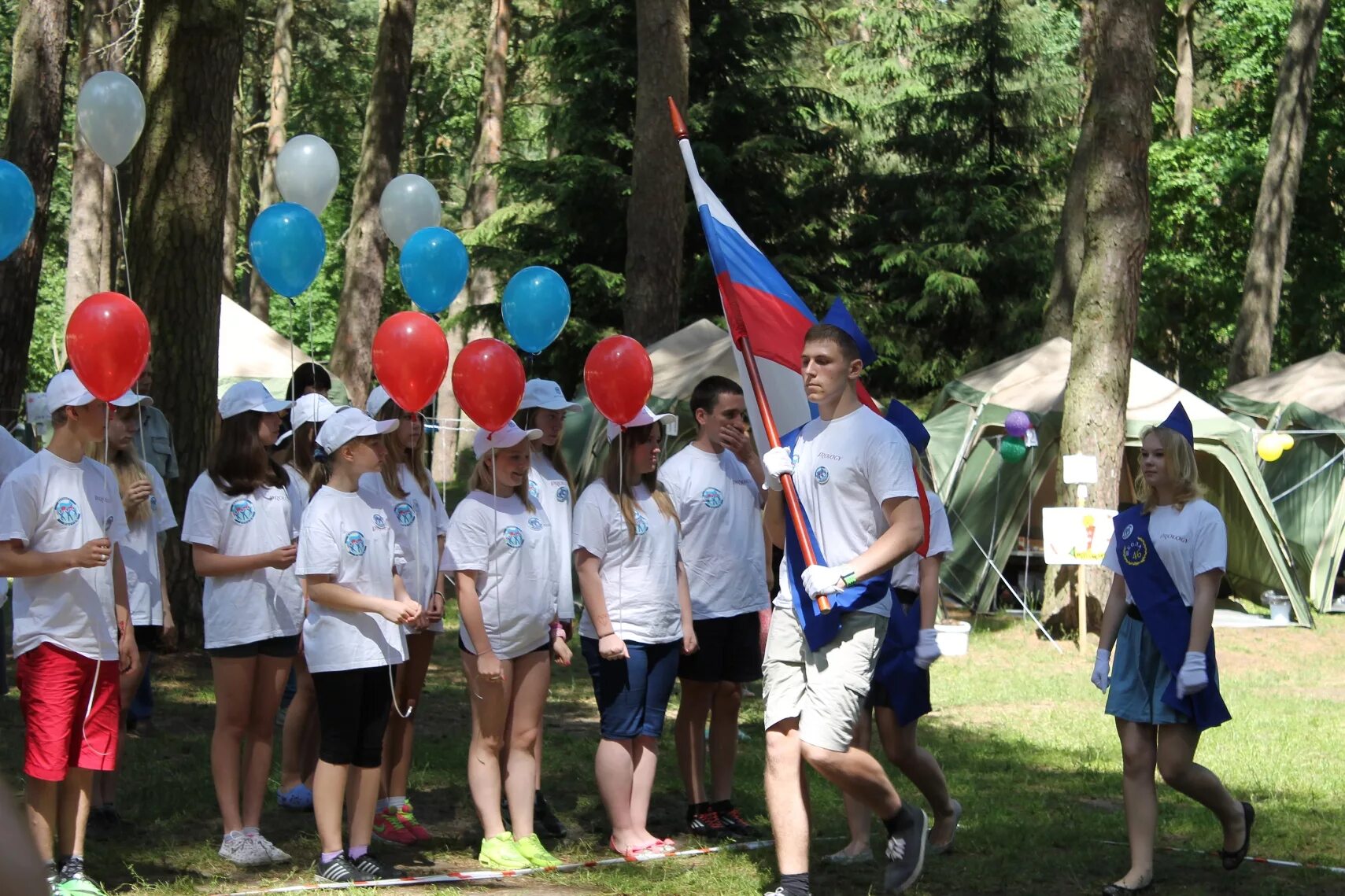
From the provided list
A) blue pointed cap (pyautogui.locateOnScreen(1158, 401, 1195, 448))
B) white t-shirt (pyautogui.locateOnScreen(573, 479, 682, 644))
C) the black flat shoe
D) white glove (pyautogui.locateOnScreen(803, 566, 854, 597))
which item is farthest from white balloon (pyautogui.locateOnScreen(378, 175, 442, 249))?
the black flat shoe

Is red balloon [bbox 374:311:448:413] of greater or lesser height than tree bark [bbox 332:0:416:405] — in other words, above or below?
below

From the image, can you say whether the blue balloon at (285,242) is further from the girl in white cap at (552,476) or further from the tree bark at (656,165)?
the tree bark at (656,165)

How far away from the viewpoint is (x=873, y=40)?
97.9ft

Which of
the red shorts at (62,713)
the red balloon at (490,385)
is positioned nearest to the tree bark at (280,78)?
the red balloon at (490,385)

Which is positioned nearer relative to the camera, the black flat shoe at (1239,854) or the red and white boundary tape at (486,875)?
the red and white boundary tape at (486,875)

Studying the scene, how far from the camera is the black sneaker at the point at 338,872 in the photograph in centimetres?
521

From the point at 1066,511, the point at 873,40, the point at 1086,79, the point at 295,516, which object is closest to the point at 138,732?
the point at 295,516

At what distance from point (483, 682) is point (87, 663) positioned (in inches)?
54.7

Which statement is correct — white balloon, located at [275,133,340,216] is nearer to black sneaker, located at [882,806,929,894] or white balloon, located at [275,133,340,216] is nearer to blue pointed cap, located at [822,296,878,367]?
blue pointed cap, located at [822,296,878,367]

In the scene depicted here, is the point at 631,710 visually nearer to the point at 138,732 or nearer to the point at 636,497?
the point at 636,497

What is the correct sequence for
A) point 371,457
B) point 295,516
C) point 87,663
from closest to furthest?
point 87,663 → point 371,457 → point 295,516

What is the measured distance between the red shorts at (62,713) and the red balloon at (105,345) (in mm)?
881

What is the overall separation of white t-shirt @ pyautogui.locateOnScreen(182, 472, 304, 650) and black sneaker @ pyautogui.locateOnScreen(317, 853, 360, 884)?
3.00 feet

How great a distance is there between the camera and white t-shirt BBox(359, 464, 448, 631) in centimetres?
560
